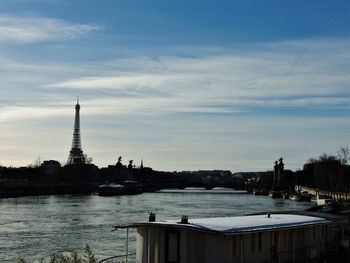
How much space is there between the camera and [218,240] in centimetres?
2023

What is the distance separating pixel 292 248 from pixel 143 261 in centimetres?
726

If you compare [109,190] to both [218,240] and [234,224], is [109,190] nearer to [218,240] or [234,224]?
[234,224]

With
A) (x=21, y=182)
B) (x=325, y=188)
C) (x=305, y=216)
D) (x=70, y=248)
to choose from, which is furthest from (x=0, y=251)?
(x=21, y=182)

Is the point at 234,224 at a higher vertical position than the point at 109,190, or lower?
lower

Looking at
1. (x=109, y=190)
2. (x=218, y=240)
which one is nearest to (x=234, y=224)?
(x=218, y=240)

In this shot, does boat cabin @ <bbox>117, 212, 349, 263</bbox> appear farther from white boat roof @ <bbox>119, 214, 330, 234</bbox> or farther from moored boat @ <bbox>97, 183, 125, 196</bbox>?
moored boat @ <bbox>97, 183, 125, 196</bbox>

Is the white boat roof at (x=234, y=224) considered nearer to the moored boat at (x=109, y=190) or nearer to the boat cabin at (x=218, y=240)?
the boat cabin at (x=218, y=240)

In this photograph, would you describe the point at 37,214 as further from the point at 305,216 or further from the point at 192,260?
the point at 192,260

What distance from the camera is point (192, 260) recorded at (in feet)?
67.0

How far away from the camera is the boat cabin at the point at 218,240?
20.2 meters

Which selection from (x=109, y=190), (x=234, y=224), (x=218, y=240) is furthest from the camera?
(x=109, y=190)

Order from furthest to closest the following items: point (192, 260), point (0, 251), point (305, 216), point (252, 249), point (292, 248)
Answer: point (0, 251) → point (305, 216) → point (292, 248) → point (252, 249) → point (192, 260)

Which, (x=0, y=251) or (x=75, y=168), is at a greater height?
(x=75, y=168)

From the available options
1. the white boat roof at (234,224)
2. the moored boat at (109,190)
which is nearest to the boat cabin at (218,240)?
the white boat roof at (234,224)
